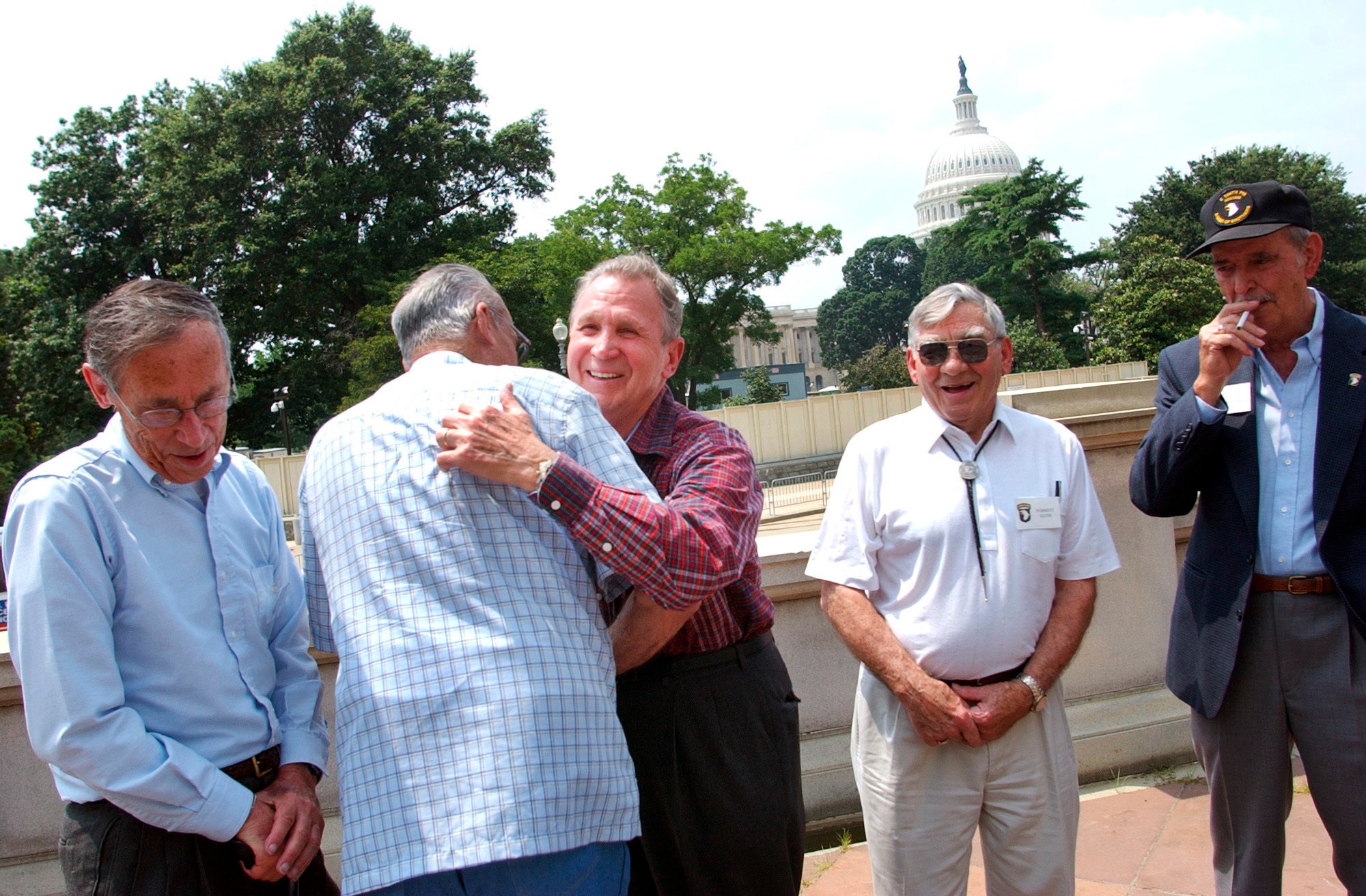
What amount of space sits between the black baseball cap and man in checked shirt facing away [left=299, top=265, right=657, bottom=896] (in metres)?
1.76

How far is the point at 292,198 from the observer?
3756 centimetres

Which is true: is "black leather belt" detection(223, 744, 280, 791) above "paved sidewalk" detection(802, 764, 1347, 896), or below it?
above

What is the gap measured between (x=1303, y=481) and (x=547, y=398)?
6.50 ft

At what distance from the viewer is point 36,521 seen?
180cm

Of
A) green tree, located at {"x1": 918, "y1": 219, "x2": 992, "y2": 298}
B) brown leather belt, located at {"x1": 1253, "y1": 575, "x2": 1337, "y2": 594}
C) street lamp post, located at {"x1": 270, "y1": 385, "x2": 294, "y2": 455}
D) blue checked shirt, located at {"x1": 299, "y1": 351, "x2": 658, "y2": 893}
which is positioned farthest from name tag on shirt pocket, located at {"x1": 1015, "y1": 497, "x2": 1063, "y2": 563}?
green tree, located at {"x1": 918, "y1": 219, "x2": 992, "y2": 298}

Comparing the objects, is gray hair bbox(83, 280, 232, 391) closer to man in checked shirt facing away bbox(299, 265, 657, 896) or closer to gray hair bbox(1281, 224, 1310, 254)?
man in checked shirt facing away bbox(299, 265, 657, 896)

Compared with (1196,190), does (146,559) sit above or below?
below

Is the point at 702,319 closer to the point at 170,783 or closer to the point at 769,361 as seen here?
the point at 170,783

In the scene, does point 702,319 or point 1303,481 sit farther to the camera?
point 702,319

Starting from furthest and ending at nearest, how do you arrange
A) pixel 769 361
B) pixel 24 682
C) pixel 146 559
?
pixel 769 361 → pixel 146 559 → pixel 24 682

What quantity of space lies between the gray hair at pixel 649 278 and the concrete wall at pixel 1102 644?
1.27 meters

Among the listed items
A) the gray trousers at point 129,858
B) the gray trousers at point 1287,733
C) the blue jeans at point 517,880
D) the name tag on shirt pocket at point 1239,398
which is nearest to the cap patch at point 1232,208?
the name tag on shirt pocket at point 1239,398

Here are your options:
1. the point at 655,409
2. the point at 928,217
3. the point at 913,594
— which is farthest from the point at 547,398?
the point at 928,217

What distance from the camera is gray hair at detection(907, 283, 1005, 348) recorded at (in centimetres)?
267
